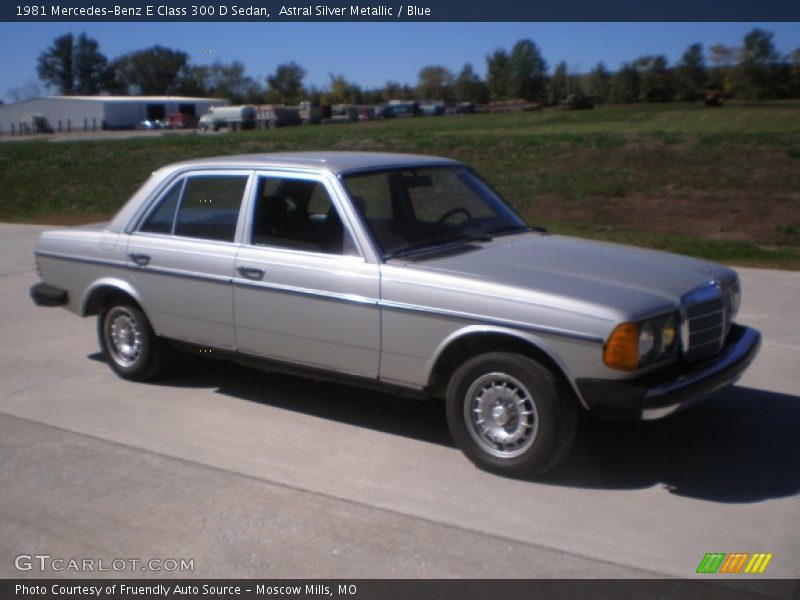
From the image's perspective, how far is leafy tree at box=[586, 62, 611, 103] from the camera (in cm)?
7344

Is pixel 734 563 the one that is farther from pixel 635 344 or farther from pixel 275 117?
pixel 275 117

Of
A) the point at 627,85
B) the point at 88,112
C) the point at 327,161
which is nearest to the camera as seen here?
the point at 327,161

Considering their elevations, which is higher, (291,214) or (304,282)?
(291,214)

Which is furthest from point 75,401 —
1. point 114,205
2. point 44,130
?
point 44,130

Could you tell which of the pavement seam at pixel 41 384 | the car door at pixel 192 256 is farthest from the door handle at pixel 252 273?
the pavement seam at pixel 41 384

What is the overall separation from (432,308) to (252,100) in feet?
366

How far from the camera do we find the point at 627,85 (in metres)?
69.1

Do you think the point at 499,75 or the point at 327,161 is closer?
the point at 327,161

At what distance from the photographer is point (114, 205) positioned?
22.4 metres

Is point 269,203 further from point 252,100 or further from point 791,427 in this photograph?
point 252,100

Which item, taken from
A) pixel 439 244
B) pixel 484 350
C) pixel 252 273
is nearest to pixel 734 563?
pixel 484 350

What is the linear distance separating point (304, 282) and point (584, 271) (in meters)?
1.66

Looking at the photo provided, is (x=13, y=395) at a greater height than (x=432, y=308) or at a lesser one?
lesser

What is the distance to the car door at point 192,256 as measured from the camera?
616 cm
